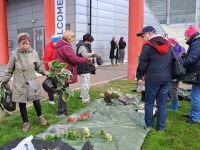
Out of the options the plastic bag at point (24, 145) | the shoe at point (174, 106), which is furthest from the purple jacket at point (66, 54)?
the shoe at point (174, 106)

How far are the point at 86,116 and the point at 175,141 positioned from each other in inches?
65.5

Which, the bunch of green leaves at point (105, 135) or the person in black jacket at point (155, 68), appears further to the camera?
the person in black jacket at point (155, 68)

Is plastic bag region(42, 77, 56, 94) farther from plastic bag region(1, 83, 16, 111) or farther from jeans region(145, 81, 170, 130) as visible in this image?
jeans region(145, 81, 170, 130)

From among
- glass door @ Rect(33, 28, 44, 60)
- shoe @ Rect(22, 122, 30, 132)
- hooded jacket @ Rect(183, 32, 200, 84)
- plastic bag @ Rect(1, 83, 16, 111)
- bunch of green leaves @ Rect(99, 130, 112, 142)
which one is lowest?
shoe @ Rect(22, 122, 30, 132)

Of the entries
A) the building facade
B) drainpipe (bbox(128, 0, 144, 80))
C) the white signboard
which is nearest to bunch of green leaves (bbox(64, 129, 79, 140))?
the white signboard

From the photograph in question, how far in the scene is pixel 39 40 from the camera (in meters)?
16.0

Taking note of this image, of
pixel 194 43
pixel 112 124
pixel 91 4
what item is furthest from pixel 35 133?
pixel 91 4

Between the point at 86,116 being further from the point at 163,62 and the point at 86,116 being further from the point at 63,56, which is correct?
the point at 163,62

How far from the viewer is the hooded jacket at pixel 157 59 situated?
3.92 m

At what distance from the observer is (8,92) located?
4.10m

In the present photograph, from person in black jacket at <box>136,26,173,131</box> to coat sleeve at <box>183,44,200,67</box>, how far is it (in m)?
0.54

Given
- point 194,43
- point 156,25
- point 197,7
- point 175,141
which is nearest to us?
point 175,141

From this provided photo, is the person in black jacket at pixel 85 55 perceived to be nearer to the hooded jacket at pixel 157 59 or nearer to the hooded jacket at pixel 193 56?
the hooded jacket at pixel 157 59

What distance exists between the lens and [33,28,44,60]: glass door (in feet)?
52.0
